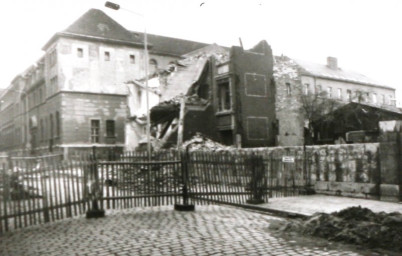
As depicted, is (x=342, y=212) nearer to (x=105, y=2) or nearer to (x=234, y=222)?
(x=234, y=222)

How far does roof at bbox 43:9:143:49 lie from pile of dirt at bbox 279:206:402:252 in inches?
1509

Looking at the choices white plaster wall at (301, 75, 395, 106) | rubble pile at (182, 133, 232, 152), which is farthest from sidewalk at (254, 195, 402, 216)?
white plaster wall at (301, 75, 395, 106)

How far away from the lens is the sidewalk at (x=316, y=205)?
10219 millimetres

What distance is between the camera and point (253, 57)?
32062 mm

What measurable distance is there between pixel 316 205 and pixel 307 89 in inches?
1589

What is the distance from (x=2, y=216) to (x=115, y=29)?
40.1 metres

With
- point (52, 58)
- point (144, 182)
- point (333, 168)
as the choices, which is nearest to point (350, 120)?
point (333, 168)

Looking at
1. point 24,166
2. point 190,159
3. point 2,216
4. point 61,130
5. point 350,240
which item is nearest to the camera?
point 350,240

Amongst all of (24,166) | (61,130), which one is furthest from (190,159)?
(61,130)

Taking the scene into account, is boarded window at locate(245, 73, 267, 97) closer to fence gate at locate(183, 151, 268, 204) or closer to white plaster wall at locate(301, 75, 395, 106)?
white plaster wall at locate(301, 75, 395, 106)

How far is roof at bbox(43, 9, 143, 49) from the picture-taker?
42.1 m

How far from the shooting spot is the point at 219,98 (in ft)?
105

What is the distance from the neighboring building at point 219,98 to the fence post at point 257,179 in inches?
671

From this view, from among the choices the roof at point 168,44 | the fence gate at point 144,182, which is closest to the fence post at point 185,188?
the fence gate at point 144,182
